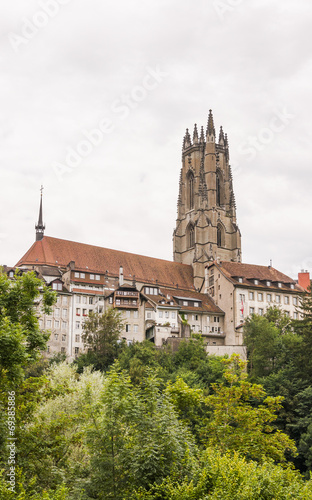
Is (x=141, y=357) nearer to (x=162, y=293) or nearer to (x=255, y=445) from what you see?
(x=162, y=293)

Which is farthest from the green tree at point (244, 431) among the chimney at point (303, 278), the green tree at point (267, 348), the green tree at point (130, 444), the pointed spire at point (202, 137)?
the pointed spire at point (202, 137)

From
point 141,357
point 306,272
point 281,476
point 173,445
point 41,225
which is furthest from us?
point 41,225

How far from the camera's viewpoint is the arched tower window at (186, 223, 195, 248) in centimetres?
11897

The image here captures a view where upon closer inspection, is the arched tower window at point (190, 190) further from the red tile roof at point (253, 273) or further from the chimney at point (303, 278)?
the red tile roof at point (253, 273)

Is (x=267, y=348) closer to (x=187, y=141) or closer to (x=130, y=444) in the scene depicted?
(x=130, y=444)

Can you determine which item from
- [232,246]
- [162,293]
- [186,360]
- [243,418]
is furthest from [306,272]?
[243,418]

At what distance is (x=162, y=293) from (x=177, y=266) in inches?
941

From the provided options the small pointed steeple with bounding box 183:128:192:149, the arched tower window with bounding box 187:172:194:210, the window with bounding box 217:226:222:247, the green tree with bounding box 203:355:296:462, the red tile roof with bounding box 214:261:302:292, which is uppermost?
the small pointed steeple with bounding box 183:128:192:149

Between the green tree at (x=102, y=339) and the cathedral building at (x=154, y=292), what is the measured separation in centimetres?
601

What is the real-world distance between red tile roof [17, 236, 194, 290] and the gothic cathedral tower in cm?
444

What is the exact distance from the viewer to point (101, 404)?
21.8 meters

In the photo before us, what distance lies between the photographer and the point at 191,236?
12012cm

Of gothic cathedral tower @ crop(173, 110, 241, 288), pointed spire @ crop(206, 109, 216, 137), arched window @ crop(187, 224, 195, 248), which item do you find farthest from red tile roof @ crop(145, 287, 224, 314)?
pointed spire @ crop(206, 109, 216, 137)

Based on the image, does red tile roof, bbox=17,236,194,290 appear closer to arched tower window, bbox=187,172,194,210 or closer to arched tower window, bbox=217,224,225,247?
arched tower window, bbox=217,224,225,247
